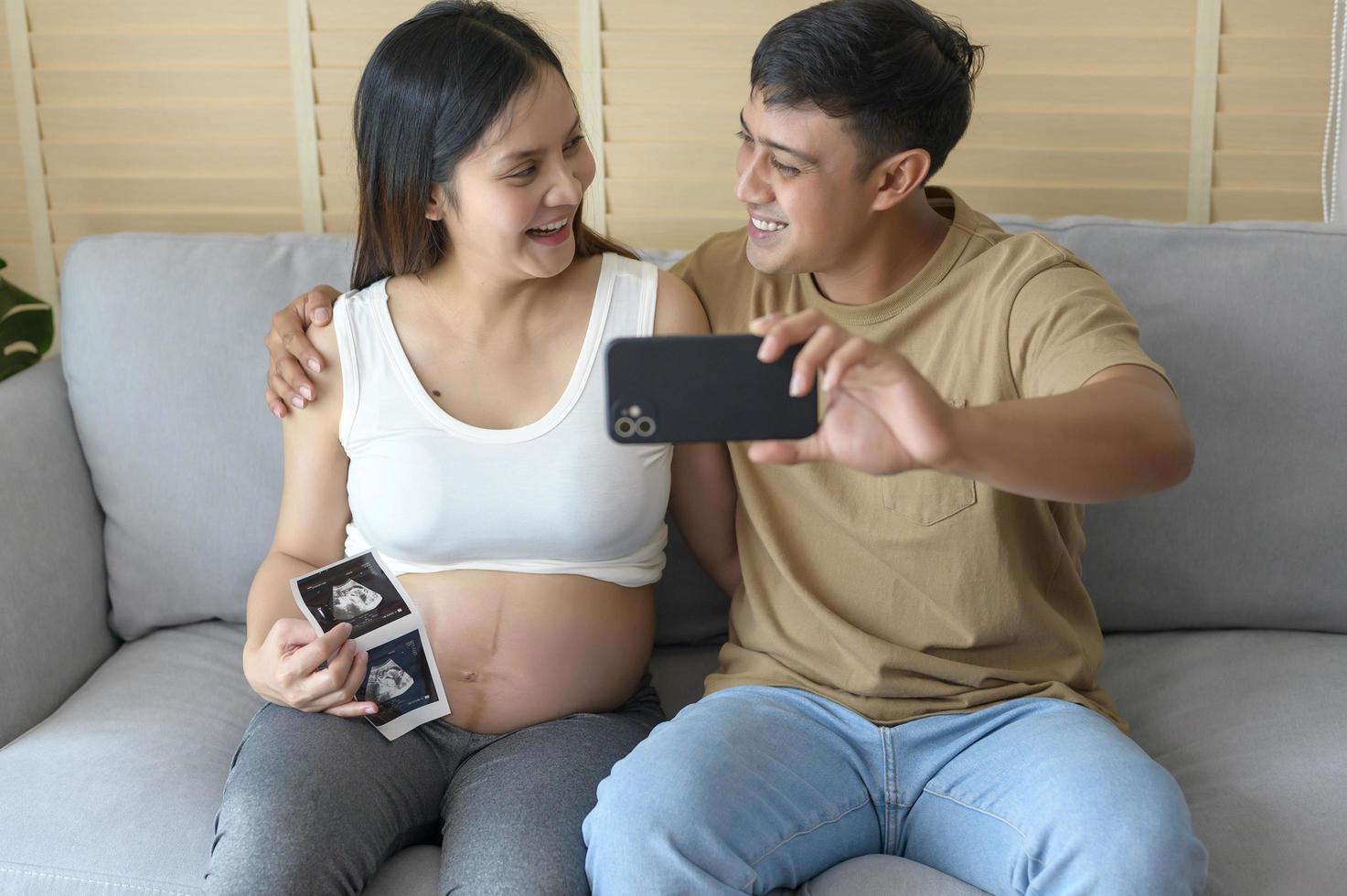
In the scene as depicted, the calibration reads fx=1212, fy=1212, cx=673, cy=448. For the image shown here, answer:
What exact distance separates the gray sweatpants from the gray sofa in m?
0.22

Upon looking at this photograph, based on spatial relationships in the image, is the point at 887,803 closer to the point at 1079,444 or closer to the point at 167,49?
the point at 1079,444

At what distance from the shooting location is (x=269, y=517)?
69.9 inches

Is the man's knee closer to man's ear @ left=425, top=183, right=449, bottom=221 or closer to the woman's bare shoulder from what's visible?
the woman's bare shoulder

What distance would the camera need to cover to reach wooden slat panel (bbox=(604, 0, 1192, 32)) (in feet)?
6.53

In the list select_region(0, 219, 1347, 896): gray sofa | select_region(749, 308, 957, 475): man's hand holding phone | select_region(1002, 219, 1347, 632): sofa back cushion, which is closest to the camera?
select_region(749, 308, 957, 475): man's hand holding phone

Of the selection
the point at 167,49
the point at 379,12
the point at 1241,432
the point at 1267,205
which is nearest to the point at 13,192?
the point at 167,49

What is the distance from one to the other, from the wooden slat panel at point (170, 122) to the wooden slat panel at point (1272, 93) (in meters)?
1.60

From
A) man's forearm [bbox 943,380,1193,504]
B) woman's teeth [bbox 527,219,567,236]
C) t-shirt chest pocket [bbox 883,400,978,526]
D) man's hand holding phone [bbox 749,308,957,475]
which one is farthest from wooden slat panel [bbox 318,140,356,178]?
man's forearm [bbox 943,380,1193,504]

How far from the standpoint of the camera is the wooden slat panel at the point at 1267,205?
6.75ft

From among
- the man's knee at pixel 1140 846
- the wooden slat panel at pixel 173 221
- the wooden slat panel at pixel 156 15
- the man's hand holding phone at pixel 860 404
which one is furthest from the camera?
the wooden slat panel at pixel 173 221

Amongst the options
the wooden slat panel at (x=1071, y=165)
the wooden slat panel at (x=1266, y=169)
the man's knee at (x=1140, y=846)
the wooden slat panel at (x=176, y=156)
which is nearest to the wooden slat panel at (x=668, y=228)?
the wooden slat panel at (x=1071, y=165)

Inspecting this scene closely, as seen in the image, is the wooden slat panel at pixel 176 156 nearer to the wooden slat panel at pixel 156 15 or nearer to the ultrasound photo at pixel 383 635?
the wooden slat panel at pixel 156 15

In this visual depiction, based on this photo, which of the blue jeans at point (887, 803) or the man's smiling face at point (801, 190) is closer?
the blue jeans at point (887, 803)

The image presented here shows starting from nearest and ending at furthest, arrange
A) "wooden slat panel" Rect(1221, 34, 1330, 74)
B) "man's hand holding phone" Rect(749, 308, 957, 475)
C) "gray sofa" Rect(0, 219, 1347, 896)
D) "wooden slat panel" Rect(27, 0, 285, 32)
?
"man's hand holding phone" Rect(749, 308, 957, 475)
"gray sofa" Rect(0, 219, 1347, 896)
"wooden slat panel" Rect(1221, 34, 1330, 74)
"wooden slat panel" Rect(27, 0, 285, 32)
